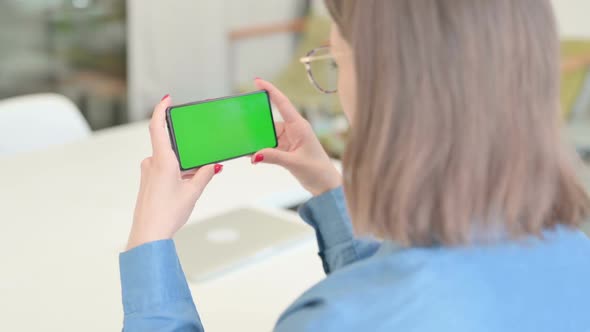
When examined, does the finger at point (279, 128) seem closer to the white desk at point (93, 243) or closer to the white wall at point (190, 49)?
the white desk at point (93, 243)

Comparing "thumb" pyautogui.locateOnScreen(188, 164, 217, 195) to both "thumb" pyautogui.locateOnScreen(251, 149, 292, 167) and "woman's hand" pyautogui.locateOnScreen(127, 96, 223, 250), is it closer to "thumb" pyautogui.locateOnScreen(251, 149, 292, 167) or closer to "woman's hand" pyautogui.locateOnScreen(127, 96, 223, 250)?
"woman's hand" pyautogui.locateOnScreen(127, 96, 223, 250)

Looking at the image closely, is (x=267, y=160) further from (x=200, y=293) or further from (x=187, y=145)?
(x=200, y=293)

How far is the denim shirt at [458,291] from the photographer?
26.2 inches

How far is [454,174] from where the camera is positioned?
0.68 m

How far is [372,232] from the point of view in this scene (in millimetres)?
733

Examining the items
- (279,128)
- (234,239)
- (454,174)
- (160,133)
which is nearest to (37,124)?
(234,239)

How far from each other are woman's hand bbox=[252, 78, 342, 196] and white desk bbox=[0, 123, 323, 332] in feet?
0.69

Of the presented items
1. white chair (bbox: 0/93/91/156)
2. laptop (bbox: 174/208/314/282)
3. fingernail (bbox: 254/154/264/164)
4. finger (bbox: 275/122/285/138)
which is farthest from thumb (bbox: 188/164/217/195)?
white chair (bbox: 0/93/91/156)

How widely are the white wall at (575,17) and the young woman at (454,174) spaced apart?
3122 mm

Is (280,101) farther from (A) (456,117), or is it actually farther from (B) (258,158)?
(A) (456,117)

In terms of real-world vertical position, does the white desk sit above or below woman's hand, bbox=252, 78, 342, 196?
below

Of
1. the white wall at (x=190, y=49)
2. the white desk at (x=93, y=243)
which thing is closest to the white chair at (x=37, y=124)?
the white desk at (x=93, y=243)

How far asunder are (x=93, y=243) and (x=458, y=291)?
2.82 ft

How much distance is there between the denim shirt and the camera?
2.18ft
